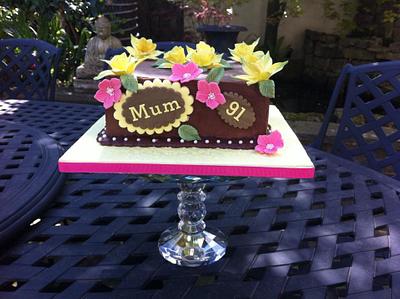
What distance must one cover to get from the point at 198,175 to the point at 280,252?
0.85 ft

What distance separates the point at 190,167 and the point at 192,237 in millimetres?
278

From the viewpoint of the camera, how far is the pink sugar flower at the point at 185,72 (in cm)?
86

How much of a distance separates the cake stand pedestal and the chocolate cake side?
20 millimetres

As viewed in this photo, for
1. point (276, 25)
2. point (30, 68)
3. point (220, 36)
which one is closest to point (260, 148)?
point (30, 68)

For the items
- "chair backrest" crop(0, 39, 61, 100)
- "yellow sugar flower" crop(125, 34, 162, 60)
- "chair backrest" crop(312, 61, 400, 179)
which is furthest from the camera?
"chair backrest" crop(0, 39, 61, 100)

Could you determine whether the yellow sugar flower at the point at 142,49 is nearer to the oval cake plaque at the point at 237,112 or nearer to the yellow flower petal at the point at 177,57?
the yellow flower petal at the point at 177,57

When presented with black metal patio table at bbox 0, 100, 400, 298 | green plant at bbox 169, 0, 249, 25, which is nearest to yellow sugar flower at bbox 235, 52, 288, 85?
black metal patio table at bbox 0, 100, 400, 298

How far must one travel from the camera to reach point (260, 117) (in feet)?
2.96

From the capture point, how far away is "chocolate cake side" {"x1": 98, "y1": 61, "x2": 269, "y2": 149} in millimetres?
882

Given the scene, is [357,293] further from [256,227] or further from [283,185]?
[283,185]

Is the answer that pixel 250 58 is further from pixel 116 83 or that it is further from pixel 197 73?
pixel 116 83

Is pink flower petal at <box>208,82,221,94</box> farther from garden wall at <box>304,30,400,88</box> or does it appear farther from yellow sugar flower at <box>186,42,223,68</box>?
garden wall at <box>304,30,400,88</box>

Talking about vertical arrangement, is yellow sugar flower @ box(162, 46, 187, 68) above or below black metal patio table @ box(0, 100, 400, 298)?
above

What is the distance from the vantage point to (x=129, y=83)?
0.86 metres
